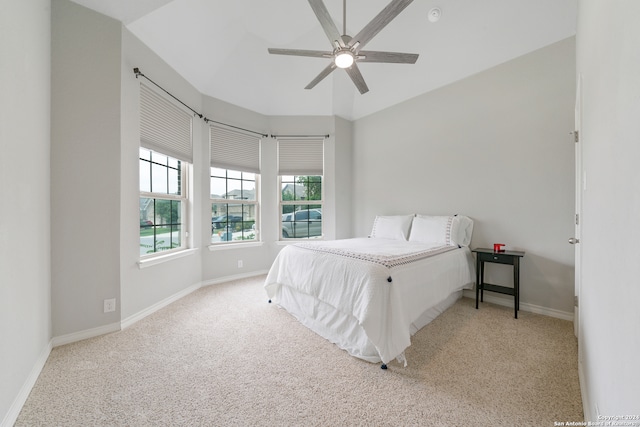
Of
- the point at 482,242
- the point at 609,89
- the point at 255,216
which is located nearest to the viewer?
the point at 609,89

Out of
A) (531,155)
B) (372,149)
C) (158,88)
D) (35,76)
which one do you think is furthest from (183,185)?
(531,155)

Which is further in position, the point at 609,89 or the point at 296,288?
the point at 296,288

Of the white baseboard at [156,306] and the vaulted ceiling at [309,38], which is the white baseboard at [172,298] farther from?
the vaulted ceiling at [309,38]

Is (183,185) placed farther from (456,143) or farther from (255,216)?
(456,143)

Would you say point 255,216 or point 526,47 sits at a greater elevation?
point 526,47

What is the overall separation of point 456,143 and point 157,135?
3695 mm

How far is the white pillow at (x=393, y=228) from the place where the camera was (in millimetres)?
3461

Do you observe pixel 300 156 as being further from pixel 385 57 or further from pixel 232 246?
pixel 385 57

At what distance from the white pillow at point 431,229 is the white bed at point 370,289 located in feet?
0.04

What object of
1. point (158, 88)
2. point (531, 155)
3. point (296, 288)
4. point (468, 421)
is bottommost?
point (468, 421)

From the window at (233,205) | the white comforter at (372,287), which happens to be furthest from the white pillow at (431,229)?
the window at (233,205)

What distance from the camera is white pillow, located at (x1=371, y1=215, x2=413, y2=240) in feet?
11.4

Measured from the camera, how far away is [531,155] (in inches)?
106

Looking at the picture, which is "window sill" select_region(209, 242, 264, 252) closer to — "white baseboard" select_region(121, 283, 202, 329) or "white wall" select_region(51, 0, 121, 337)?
"white baseboard" select_region(121, 283, 202, 329)
